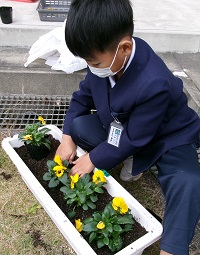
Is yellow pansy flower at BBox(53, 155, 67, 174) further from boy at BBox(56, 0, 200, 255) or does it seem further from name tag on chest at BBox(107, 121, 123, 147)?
name tag on chest at BBox(107, 121, 123, 147)

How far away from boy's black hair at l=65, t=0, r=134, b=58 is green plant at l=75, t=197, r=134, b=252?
660mm

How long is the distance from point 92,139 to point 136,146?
39 cm

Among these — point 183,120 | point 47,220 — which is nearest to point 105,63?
point 183,120

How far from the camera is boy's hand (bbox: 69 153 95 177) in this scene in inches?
64.4

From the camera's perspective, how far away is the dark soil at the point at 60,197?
4.78 feet

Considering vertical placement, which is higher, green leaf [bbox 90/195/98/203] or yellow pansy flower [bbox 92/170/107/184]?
yellow pansy flower [bbox 92/170/107/184]

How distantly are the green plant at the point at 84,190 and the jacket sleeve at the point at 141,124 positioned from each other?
8 centimetres

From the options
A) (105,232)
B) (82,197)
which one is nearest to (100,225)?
(105,232)

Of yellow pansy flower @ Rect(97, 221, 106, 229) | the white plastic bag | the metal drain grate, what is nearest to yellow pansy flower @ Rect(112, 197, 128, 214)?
yellow pansy flower @ Rect(97, 221, 106, 229)

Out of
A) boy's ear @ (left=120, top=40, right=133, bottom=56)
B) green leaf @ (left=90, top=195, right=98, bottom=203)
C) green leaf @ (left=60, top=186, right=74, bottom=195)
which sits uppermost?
boy's ear @ (left=120, top=40, right=133, bottom=56)

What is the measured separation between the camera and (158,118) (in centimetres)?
141

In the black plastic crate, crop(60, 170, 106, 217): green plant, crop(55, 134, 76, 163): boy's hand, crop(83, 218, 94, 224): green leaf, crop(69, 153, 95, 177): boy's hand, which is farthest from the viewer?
the black plastic crate

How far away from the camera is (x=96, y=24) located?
3.91 feet

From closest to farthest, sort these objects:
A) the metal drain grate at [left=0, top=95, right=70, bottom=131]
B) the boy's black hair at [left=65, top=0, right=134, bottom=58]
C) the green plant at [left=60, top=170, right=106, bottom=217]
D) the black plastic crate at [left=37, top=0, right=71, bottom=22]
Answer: the boy's black hair at [left=65, top=0, right=134, bottom=58] < the green plant at [left=60, top=170, right=106, bottom=217] < the metal drain grate at [left=0, top=95, right=70, bottom=131] < the black plastic crate at [left=37, top=0, right=71, bottom=22]
